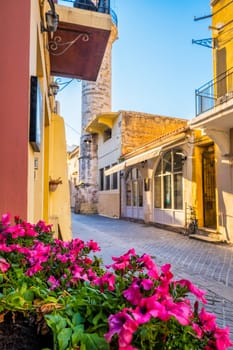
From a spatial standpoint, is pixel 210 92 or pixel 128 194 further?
pixel 128 194

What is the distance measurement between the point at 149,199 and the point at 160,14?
338 inches

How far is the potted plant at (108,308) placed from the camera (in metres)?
0.83

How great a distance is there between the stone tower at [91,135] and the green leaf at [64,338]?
69.4 feet

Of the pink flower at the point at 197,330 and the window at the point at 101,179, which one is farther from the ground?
the window at the point at 101,179

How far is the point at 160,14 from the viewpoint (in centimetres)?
1206

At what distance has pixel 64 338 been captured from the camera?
870 mm

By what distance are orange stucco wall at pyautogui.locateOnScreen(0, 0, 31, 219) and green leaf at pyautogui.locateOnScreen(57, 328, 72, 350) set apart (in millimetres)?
1555

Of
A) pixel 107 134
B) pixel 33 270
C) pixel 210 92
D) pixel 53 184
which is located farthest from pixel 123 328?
pixel 107 134

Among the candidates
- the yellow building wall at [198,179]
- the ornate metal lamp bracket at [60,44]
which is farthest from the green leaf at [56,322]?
the yellow building wall at [198,179]

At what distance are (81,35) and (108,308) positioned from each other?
5342mm

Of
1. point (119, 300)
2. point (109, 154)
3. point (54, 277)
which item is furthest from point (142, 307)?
point (109, 154)

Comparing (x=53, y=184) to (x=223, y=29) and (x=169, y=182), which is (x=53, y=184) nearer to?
(x=169, y=182)

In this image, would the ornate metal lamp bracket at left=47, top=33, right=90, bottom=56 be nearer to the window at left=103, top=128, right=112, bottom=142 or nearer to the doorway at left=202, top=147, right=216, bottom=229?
the doorway at left=202, top=147, right=216, bottom=229

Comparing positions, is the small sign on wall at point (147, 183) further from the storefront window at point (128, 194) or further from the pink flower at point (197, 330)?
the pink flower at point (197, 330)
